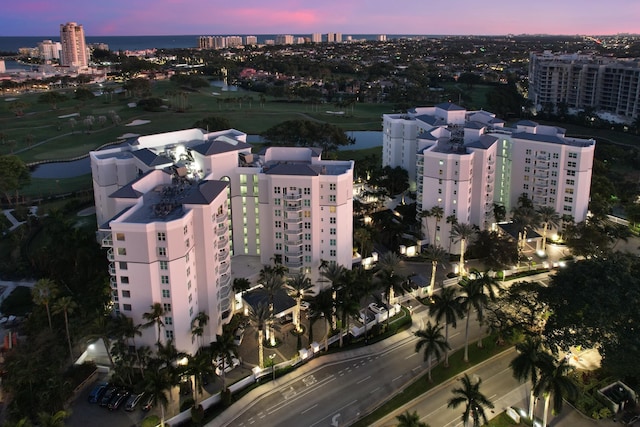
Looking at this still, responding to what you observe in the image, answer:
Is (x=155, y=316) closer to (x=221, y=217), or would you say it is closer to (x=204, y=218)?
(x=204, y=218)

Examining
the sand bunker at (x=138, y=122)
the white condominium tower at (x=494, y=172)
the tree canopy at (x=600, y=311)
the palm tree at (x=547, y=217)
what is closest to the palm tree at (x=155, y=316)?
the tree canopy at (x=600, y=311)

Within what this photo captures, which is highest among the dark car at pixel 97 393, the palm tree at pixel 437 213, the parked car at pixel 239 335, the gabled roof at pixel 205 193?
the gabled roof at pixel 205 193

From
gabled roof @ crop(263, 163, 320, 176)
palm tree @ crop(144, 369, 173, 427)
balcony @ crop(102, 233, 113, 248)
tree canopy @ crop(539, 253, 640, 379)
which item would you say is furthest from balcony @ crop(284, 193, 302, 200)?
tree canopy @ crop(539, 253, 640, 379)

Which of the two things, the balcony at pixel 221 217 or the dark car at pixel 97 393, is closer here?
the dark car at pixel 97 393

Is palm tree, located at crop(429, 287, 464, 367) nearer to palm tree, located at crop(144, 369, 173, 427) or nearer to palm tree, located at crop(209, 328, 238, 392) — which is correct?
palm tree, located at crop(209, 328, 238, 392)

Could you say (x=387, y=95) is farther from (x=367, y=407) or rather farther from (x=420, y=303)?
(x=367, y=407)

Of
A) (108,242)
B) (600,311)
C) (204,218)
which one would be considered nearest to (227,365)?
(204,218)

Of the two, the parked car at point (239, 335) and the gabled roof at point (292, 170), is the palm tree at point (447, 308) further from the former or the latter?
the gabled roof at point (292, 170)

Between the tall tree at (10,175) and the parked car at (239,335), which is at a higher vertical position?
the tall tree at (10,175)
